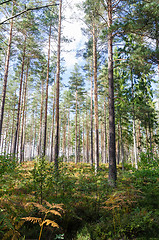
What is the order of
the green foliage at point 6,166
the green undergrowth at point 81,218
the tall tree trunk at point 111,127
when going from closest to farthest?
the green undergrowth at point 81,218
the green foliage at point 6,166
the tall tree trunk at point 111,127

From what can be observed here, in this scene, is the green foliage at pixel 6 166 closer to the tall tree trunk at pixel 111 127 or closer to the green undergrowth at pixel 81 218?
the green undergrowth at pixel 81 218

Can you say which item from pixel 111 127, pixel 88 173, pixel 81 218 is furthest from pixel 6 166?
pixel 88 173

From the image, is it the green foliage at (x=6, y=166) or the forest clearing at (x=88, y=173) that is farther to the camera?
the green foliage at (x=6, y=166)

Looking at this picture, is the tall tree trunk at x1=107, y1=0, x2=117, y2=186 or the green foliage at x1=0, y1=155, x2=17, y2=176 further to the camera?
the tall tree trunk at x1=107, y1=0, x2=117, y2=186

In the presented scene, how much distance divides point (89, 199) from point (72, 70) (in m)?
22.8

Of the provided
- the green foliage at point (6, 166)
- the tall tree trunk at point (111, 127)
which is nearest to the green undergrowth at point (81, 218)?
the green foliage at point (6, 166)

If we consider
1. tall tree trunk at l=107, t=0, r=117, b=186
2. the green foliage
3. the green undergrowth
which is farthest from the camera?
tall tree trunk at l=107, t=0, r=117, b=186

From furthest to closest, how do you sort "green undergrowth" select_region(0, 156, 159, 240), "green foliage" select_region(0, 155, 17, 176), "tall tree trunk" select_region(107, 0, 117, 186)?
"tall tree trunk" select_region(107, 0, 117, 186) < "green foliage" select_region(0, 155, 17, 176) < "green undergrowth" select_region(0, 156, 159, 240)

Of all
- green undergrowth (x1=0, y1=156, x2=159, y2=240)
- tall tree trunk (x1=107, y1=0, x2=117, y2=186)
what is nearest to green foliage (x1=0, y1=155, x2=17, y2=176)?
green undergrowth (x1=0, y1=156, x2=159, y2=240)

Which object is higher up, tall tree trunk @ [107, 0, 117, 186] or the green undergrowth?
tall tree trunk @ [107, 0, 117, 186]

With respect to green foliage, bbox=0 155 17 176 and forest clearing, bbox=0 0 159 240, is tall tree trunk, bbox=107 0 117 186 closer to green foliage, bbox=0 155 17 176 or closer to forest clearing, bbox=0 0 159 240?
forest clearing, bbox=0 0 159 240

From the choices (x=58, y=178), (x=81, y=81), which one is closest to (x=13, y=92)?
(x=81, y=81)

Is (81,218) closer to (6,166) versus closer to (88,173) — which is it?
(6,166)

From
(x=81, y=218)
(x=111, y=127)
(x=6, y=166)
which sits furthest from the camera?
(x=111, y=127)
